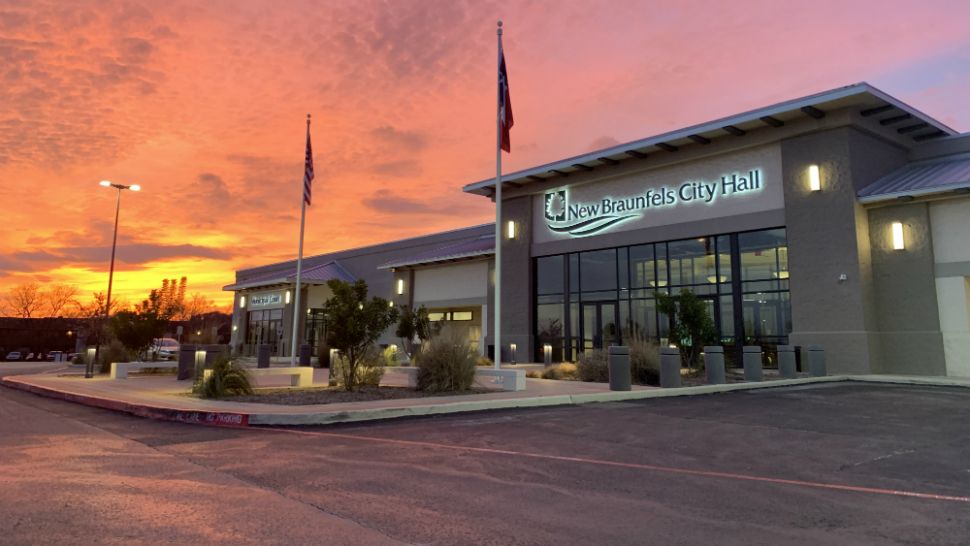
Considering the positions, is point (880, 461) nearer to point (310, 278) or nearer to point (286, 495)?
point (286, 495)

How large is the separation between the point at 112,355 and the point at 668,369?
21.2m

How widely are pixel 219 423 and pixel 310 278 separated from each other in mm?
32064

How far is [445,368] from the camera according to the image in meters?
14.2

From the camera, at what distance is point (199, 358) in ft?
57.9

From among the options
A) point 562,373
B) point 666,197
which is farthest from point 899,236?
point 562,373

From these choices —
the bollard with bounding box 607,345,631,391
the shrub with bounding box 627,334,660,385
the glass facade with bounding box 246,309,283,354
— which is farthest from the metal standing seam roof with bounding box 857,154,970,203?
the glass facade with bounding box 246,309,283,354

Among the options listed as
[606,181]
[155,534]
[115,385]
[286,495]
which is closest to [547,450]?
[286,495]

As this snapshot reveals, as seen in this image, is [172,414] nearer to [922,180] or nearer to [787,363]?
[787,363]

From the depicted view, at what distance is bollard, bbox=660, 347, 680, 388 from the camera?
1491 centimetres

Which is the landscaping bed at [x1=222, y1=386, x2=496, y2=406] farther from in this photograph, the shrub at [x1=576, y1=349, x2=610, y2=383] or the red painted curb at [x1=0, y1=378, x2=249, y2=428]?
the shrub at [x1=576, y1=349, x2=610, y2=383]

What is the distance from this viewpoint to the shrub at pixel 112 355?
23531 mm

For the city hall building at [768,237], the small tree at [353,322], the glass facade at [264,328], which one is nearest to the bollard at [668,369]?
the city hall building at [768,237]

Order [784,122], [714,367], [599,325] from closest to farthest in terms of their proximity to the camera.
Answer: [714,367], [784,122], [599,325]

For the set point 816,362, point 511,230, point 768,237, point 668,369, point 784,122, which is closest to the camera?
point 668,369
